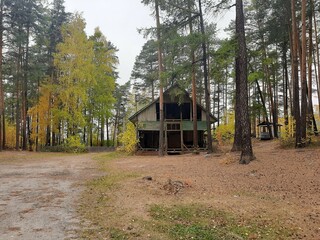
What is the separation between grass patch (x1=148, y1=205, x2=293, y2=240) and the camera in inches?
199

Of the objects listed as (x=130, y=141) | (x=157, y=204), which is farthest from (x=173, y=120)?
(x=157, y=204)

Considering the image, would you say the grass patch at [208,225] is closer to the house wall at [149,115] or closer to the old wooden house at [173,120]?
the old wooden house at [173,120]

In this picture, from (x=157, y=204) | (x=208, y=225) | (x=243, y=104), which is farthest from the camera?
(x=243, y=104)

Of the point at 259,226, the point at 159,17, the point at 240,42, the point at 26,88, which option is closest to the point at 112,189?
the point at 259,226

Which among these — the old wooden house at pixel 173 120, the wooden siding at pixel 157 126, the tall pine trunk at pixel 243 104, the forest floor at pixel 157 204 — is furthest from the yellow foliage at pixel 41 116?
the tall pine trunk at pixel 243 104

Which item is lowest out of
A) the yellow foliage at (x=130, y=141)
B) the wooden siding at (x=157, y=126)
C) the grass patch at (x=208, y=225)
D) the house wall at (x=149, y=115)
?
the grass patch at (x=208, y=225)

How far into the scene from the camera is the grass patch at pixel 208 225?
5.05 m

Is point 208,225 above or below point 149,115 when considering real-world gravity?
below

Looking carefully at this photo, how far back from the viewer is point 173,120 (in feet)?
89.9

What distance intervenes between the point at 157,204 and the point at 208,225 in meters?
1.78

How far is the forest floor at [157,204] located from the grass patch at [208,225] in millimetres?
19

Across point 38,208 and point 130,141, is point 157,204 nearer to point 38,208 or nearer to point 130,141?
point 38,208

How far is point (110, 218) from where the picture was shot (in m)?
5.92

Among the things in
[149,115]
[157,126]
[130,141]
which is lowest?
[130,141]
